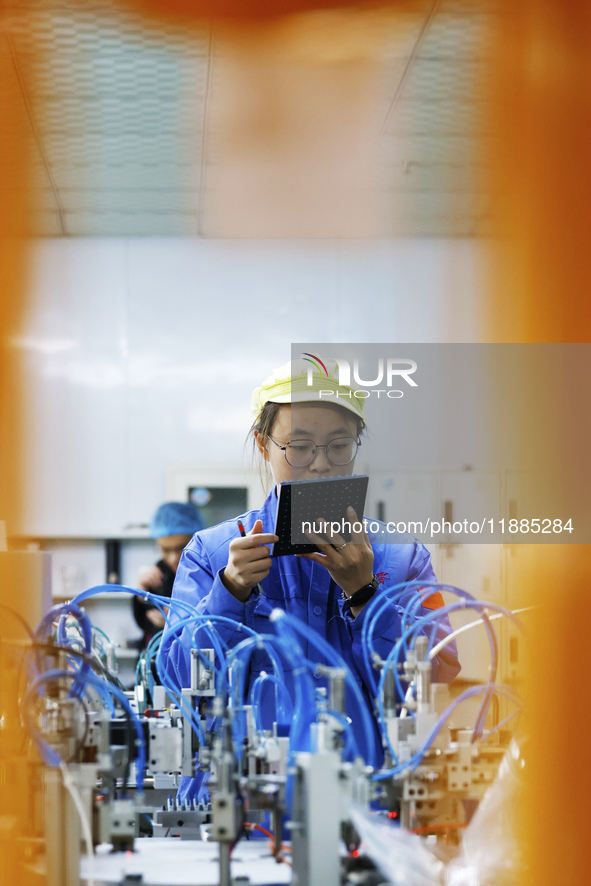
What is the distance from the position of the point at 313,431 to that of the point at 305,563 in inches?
8.5

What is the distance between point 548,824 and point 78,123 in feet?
4.26

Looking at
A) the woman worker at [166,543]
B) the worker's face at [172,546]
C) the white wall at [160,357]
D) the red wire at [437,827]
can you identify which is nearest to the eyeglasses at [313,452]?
the red wire at [437,827]

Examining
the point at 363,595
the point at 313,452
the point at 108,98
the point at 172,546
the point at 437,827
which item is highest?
the point at 108,98

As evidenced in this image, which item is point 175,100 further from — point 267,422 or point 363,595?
point 363,595

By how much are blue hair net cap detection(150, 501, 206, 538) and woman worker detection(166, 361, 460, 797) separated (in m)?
1.68

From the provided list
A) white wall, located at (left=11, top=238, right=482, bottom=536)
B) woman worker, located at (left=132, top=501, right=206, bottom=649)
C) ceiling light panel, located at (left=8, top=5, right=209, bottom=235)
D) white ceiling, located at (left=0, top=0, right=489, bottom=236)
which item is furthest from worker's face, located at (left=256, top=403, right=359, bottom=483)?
woman worker, located at (left=132, top=501, right=206, bottom=649)

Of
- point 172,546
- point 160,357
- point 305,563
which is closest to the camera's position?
point 305,563

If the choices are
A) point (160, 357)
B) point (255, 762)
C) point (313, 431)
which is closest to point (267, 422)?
point (313, 431)

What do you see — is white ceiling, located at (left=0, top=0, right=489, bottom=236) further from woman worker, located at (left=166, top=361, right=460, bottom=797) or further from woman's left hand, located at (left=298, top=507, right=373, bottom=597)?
woman's left hand, located at (left=298, top=507, right=373, bottom=597)

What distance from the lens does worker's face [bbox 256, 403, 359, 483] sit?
1.31 m

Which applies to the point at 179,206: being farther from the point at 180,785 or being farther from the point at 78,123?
the point at 180,785

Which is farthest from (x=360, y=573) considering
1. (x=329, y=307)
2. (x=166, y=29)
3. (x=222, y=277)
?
(x=222, y=277)

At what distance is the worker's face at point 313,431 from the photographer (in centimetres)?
131

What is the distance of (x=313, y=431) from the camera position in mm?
1322
